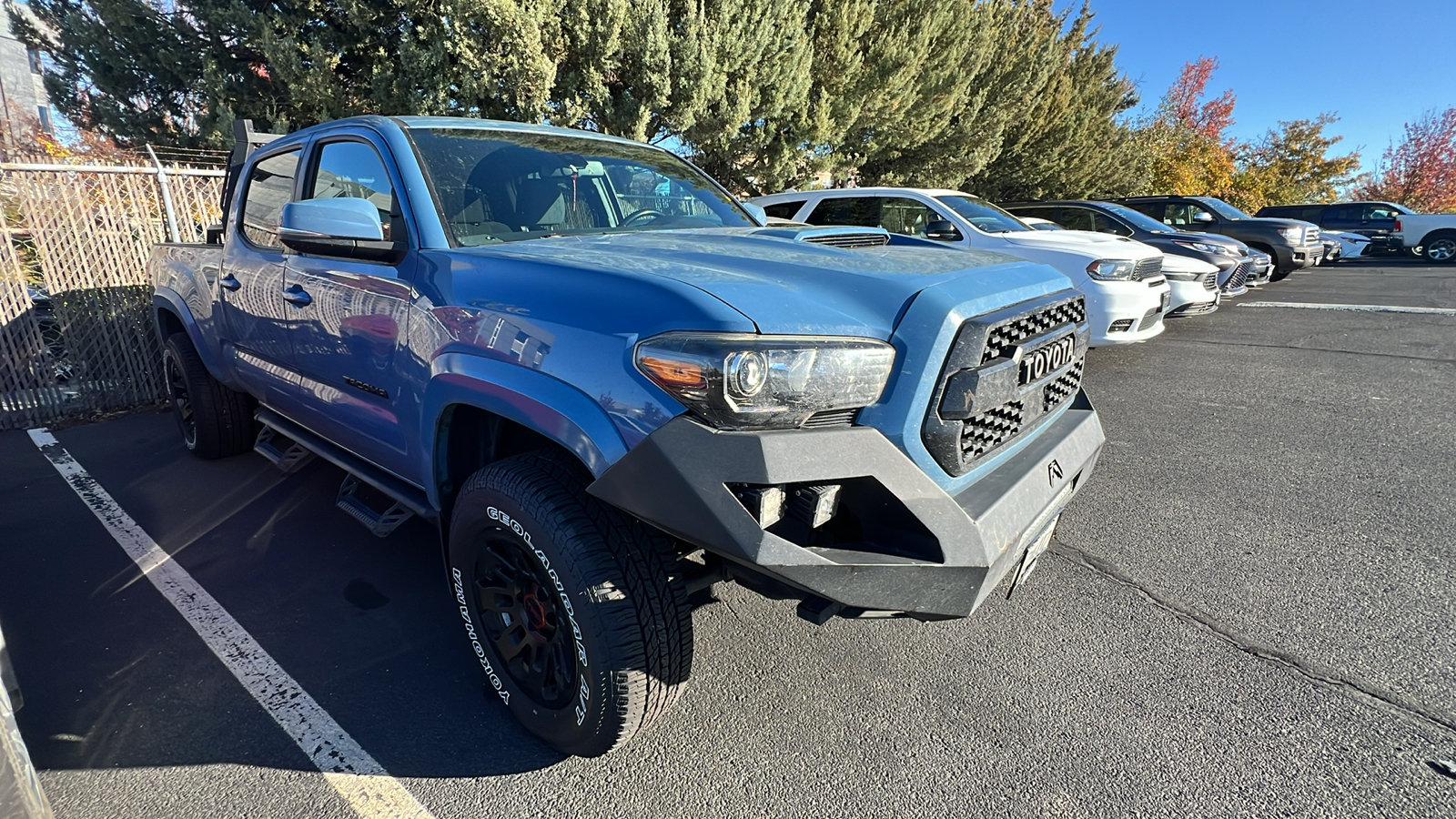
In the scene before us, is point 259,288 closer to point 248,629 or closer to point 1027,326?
point 248,629

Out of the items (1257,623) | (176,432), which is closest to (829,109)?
(176,432)

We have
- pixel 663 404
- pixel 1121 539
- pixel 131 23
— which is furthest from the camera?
pixel 131 23

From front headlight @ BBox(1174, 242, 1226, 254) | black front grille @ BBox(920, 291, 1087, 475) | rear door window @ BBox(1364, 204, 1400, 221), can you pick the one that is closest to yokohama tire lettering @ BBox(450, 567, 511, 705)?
black front grille @ BBox(920, 291, 1087, 475)

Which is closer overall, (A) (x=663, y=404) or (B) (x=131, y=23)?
(A) (x=663, y=404)

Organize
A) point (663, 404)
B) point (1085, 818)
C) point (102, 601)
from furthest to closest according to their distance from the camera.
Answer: point (102, 601)
point (1085, 818)
point (663, 404)

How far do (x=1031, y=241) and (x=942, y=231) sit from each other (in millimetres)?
902

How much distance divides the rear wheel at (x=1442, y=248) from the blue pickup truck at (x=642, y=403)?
85.7ft

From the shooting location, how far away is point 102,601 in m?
3.08

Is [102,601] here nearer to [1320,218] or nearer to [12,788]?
[12,788]

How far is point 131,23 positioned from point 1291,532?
12.2m

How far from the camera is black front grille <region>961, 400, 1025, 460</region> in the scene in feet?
6.45

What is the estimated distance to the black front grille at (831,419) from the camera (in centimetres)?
173

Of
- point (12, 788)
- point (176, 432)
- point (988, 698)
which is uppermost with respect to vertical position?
point (12, 788)

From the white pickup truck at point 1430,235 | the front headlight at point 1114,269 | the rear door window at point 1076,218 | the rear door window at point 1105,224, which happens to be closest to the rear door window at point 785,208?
the front headlight at point 1114,269
